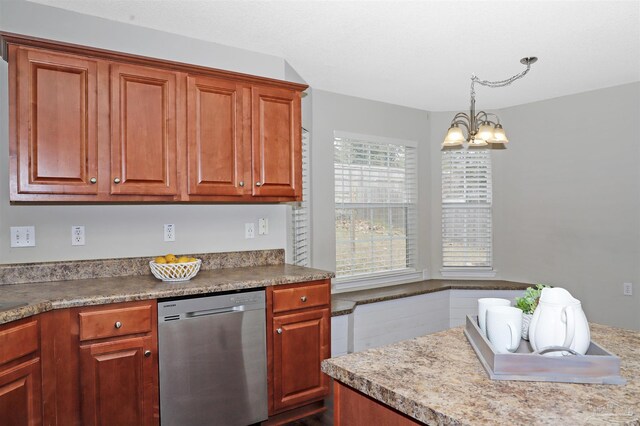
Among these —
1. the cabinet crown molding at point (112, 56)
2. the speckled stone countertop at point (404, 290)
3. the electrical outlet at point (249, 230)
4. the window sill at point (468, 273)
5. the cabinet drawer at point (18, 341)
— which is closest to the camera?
the cabinet drawer at point (18, 341)

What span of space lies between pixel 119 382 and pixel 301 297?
3.62 feet

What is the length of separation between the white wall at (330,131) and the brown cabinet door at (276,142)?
3.09ft

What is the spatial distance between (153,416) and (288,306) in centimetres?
93

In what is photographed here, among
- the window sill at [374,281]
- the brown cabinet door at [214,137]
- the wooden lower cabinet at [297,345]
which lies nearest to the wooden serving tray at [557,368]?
the wooden lower cabinet at [297,345]

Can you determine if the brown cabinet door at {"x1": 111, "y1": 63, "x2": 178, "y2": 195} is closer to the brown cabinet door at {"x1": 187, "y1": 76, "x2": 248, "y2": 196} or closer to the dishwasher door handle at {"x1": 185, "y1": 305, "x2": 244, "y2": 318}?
the brown cabinet door at {"x1": 187, "y1": 76, "x2": 248, "y2": 196}

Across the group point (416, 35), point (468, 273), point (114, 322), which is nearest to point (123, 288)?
point (114, 322)

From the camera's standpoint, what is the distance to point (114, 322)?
2.16 m

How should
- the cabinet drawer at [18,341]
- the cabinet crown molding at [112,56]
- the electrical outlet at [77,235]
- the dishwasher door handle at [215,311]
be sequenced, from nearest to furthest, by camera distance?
the cabinet drawer at [18,341], the cabinet crown molding at [112,56], the dishwasher door handle at [215,311], the electrical outlet at [77,235]

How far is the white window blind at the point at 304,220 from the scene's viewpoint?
3840 mm

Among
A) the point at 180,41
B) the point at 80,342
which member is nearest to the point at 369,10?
the point at 180,41

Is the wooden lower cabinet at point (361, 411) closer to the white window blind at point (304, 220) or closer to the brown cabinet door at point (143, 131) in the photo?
the brown cabinet door at point (143, 131)

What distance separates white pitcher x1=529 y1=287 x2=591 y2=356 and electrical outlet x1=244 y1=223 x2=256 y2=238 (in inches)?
91.6

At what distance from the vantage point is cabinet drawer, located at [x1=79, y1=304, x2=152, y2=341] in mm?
2094

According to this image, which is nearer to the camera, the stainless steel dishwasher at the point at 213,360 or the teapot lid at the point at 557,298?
the teapot lid at the point at 557,298
